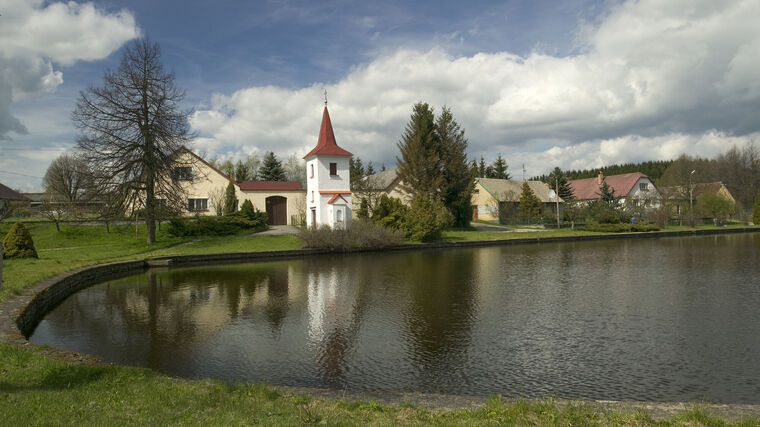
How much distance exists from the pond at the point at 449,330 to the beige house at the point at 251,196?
23.8 metres

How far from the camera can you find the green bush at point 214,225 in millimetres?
Result: 34219

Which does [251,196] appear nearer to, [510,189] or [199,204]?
[199,204]

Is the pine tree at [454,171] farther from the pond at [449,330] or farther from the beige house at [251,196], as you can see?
the pond at [449,330]

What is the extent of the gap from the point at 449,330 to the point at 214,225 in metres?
29.1

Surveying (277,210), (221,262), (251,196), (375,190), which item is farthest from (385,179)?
(221,262)

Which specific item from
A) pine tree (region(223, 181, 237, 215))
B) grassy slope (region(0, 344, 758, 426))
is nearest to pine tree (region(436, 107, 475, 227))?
pine tree (region(223, 181, 237, 215))

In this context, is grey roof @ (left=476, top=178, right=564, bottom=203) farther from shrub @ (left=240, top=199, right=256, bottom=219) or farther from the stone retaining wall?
shrub @ (left=240, top=199, right=256, bottom=219)

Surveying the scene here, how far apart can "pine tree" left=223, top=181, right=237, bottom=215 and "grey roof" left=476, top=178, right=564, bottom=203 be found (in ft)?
Answer: 102

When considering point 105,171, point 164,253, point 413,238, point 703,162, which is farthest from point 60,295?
point 703,162

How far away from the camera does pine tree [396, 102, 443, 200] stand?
44094 millimetres

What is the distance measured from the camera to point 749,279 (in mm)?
17172

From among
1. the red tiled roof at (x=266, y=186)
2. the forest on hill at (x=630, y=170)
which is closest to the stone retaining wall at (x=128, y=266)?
the red tiled roof at (x=266, y=186)

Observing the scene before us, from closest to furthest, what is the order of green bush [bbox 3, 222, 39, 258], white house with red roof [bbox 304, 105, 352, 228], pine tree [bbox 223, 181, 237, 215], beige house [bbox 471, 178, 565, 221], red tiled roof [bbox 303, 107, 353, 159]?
green bush [bbox 3, 222, 39, 258]
white house with red roof [bbox 304, 105, 352, 228]
red tiled roof [bbox 303, 107, 353, 159]
pine tree [bbox 223, 181, 237, 215]
beige house [bbox 471, 178, 565, 221]

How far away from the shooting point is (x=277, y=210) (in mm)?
45375
